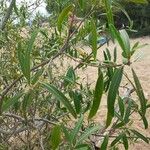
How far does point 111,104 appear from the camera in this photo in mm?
1512

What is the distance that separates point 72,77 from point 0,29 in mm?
515

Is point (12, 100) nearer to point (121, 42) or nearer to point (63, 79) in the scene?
point (121, 42)

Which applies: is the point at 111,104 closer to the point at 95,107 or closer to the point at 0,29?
the point at 95,107

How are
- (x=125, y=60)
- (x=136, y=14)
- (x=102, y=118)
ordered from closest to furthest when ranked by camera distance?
1. (x=125, y=60)
2. (x=102, y=118)
3. (x=136, y=14)

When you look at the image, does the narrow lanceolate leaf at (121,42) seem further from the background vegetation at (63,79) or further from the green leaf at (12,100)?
the green leaf at (12,100)

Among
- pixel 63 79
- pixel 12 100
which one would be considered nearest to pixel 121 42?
pixel 12 100

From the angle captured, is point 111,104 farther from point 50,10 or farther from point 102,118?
point 102,118

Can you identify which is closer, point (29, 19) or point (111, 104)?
point (111, 104)

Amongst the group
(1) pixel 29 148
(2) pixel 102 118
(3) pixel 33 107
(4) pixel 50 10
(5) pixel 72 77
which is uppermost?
(4) pixel 50 10

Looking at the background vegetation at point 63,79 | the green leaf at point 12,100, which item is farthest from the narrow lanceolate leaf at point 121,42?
the green leaf at point 12,100

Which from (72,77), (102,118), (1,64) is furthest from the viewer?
(102,118)

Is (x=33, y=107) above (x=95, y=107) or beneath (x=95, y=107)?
beneath

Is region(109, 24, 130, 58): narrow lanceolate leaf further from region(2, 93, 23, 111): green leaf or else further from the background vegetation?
region(2, 93, 23, 111): green leaf

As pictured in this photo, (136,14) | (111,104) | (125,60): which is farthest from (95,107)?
(136,14)
